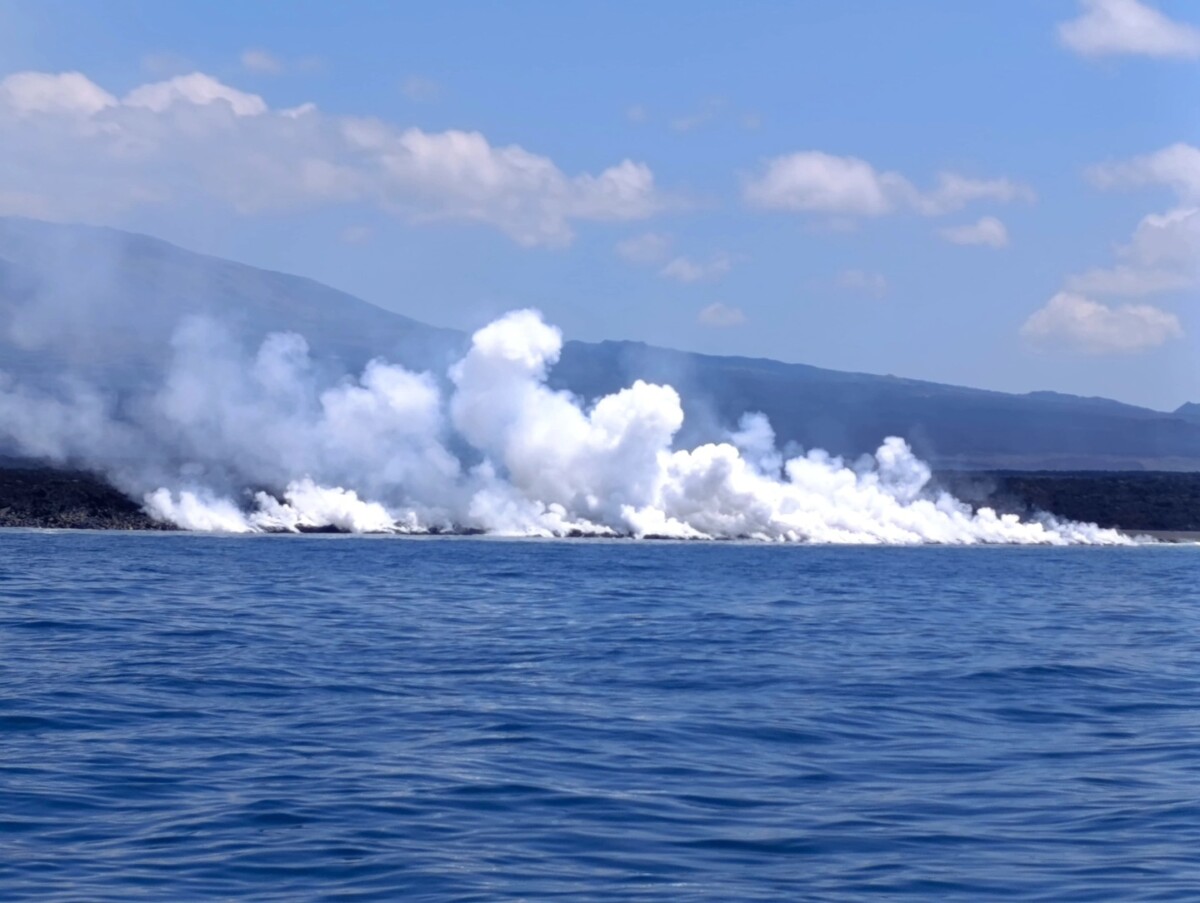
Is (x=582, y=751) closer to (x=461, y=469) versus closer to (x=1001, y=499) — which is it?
(x=461, y=469)

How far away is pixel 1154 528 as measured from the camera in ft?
392

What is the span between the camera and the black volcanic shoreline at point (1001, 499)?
281ft

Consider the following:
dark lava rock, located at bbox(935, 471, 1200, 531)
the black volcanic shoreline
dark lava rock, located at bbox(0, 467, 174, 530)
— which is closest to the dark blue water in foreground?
dark lava rock, located at bbox(0, 467, 174, 530)

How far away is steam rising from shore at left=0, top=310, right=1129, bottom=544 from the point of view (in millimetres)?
91688

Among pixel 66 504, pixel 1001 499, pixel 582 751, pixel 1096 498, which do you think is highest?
pixel 1096 498

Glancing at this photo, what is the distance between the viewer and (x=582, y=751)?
19250 millimetres

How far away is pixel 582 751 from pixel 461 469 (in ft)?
262

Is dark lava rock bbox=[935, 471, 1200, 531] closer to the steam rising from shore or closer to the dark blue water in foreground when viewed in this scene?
the steam rising from shore

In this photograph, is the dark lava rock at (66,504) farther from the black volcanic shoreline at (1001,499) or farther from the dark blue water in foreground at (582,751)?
the dark blue water in foreground at (582,751)

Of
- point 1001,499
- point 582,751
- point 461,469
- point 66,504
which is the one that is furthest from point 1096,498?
point 582,751

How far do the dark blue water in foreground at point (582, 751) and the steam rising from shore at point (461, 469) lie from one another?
51.3 meters

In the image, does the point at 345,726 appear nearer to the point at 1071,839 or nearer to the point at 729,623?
the point at 1071,839

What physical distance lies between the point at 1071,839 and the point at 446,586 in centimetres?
3208

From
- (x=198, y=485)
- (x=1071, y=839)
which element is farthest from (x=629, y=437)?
(x=1071, y=839)
